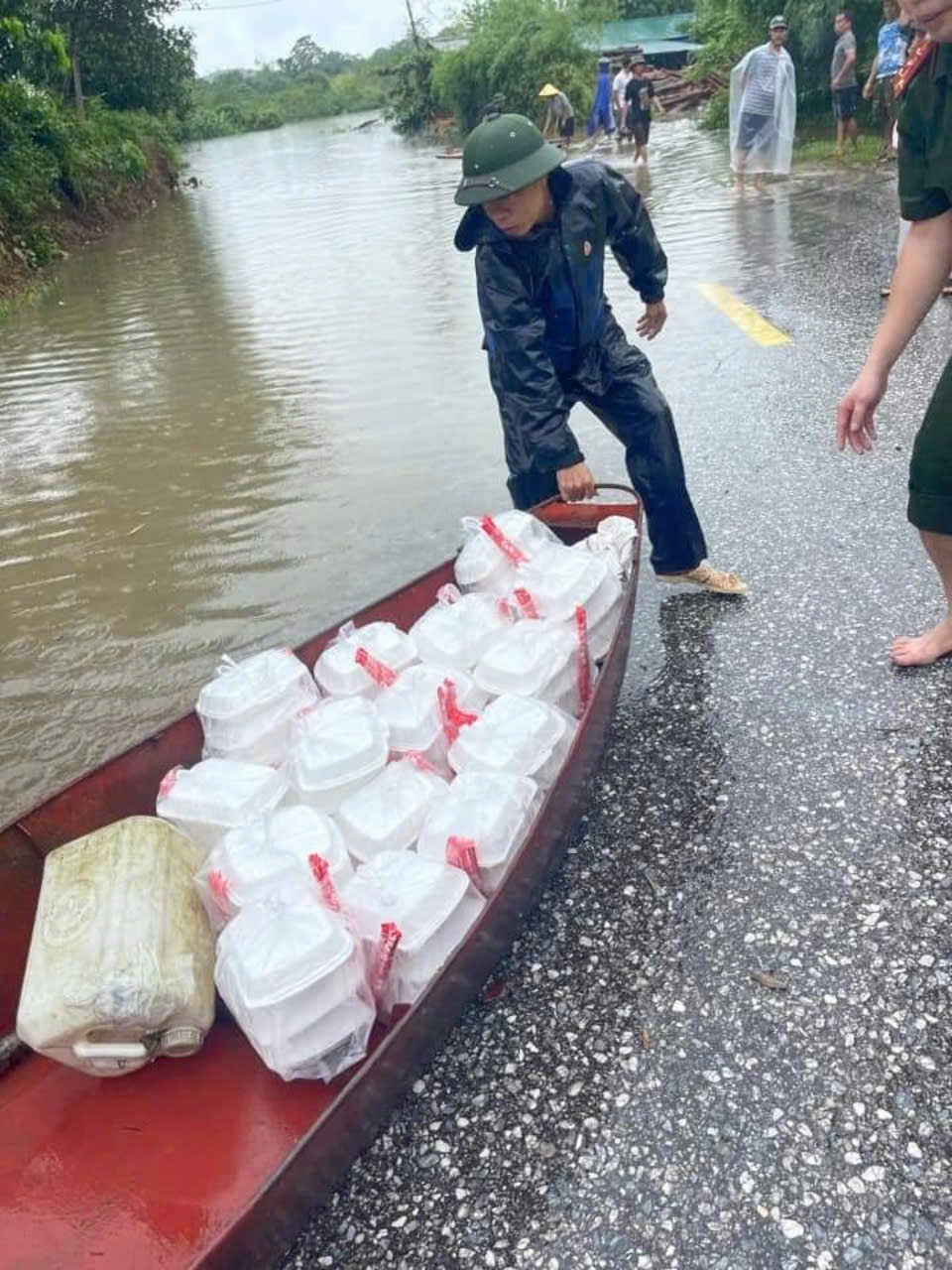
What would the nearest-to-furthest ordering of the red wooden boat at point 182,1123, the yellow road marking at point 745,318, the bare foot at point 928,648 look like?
the red wooden boat at point 182,1123
the bare foot at point 928,648
the yellow road marking at point 745,318

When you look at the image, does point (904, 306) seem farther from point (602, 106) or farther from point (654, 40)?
point (654, 40)

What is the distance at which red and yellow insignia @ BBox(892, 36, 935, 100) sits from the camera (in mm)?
2465

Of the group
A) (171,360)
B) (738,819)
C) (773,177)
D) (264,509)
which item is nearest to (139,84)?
(773,177)

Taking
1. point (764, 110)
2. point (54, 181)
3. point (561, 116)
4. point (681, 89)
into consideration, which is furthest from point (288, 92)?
point (764, 110)

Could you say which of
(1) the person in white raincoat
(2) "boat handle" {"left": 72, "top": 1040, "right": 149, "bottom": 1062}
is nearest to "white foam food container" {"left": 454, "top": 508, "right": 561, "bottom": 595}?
(2) "boat handle" {"left": 72, "top": 1040, "right": 149, "bottom": 1062}

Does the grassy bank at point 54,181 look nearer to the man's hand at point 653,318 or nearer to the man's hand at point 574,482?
the man's hand at point 653,318

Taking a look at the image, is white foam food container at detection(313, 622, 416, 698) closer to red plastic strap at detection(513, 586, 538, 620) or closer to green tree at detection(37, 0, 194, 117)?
red plastic strap at detection(513, 586, 538, 620)

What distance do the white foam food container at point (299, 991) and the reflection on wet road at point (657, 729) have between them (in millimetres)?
292

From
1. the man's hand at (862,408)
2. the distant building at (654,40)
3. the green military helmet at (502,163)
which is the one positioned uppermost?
the distant building at (654,40)

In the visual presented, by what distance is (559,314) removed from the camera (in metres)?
3.55

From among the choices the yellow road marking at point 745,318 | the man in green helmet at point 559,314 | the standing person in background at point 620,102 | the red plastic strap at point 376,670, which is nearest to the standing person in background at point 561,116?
the standing person in background at point 620,102

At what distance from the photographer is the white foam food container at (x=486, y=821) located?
2.38m

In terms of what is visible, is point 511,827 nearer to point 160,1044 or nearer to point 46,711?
point 160,1044

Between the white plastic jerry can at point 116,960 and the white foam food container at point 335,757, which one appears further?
the white foam food container at point 335,757
